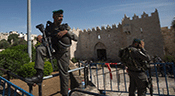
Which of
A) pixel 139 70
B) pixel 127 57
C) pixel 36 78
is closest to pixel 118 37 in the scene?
pixel 127 57

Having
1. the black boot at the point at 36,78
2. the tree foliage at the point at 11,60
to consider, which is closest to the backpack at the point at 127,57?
the black boot at the point at 36,78

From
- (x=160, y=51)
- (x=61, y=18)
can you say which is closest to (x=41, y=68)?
(x=61, y=18)

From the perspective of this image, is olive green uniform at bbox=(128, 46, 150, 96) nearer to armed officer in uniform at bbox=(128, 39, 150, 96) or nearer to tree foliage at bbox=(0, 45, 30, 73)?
armed officer in uniform at bbox=(128, 39, 150, 96)

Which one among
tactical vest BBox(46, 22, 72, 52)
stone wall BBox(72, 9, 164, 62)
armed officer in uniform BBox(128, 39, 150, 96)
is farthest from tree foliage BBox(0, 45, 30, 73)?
stone wall BBox(72, 9, 164, 62)

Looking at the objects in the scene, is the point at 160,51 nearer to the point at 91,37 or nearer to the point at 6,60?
the point at 91,37

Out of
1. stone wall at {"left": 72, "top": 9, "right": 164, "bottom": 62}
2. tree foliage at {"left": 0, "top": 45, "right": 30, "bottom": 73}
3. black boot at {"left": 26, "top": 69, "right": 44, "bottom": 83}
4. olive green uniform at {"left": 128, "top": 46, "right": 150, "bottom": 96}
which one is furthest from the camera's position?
stone wall at {"left": 72, "top": 9, "right": 164, "bottom": 62}

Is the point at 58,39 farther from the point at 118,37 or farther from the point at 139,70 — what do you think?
the point at 118,37

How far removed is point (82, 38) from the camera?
866 inches

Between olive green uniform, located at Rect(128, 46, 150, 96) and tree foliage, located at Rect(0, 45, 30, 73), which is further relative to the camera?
tree foliage, located at Rect(0, 45, 30, 73)

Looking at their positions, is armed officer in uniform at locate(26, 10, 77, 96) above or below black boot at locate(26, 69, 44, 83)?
above

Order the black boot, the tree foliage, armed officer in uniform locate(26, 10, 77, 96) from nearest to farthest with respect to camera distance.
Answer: the black boot
armed officer in uniform locate(26, 10, 77, 96)
the tree foliage

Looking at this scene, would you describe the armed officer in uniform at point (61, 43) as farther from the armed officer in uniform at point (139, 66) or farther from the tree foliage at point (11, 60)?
the tree foliage at point (11, 60)

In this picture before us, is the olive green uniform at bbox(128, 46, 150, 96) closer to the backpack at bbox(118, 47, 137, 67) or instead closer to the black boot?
the backpack at bbox(118, 47, 137, 67)

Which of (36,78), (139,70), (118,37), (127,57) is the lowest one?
(139,70)
